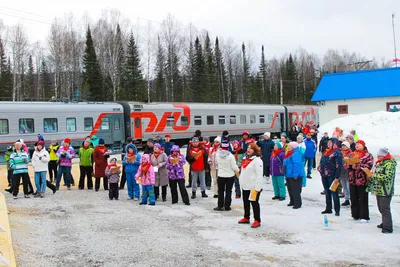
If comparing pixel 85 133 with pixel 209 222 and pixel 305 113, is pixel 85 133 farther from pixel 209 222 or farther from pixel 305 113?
pixel 305 113

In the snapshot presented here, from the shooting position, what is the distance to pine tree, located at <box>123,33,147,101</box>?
5247 centimetres

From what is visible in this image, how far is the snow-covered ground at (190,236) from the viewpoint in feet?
21.4

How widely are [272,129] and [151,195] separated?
2732 cm

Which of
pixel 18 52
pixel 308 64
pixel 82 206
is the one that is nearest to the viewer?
pixel 82 206

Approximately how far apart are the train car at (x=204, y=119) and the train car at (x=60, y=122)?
Result: 1.42 metres

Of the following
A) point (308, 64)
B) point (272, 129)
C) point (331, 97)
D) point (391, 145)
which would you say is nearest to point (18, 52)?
point (272, 129)

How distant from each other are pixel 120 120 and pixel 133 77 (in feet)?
92.5

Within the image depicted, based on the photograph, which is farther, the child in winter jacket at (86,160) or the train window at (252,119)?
the train window at (252,119)

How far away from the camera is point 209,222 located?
898cm

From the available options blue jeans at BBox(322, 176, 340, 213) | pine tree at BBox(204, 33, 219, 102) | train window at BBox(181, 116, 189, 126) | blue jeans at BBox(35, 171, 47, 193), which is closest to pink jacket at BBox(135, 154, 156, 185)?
blue jeans at BBox(35, 171, 47, 193)

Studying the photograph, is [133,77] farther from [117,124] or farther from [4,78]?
[117,124]

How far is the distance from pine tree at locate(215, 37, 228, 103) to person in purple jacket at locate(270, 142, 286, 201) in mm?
51497

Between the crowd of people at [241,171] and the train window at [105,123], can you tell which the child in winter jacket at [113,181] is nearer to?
the crowd of people at [241,171]

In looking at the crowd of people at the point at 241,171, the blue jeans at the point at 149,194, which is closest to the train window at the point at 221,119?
the crowd of people at the point at 241,171
